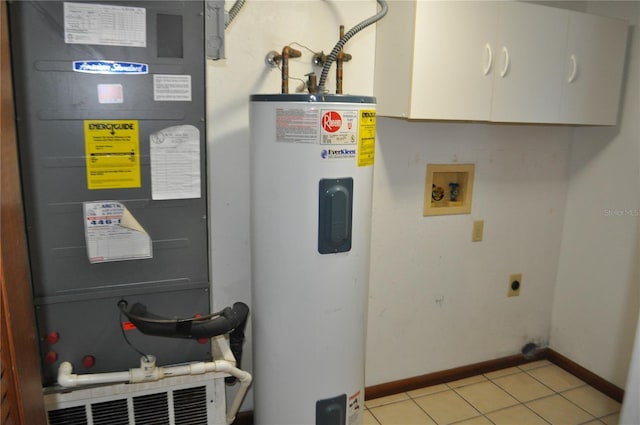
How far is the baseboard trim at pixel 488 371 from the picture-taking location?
2.44m

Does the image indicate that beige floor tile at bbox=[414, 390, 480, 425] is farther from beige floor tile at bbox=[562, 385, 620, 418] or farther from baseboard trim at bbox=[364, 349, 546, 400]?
beige floor tile at bbox=[562, 385, 620, 418]

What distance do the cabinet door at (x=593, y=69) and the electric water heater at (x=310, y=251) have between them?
1178 mm

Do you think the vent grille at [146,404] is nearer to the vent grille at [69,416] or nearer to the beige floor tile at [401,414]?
the vent grille at [69,416]

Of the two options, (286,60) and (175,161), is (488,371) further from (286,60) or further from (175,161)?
(175,161)

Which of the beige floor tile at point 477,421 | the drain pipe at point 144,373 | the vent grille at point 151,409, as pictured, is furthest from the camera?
the beige floor tile at point 477,421

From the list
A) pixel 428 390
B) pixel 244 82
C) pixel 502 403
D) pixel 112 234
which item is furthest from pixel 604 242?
pixel 112 234

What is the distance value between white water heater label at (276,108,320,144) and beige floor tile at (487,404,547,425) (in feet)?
5.68

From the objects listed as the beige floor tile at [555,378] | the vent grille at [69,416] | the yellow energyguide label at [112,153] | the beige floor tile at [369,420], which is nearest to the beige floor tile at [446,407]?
the beige floor tile at [369,420]

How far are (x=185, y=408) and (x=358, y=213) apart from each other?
2.71 feet

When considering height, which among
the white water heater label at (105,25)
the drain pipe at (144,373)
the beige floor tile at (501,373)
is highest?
the white water heater label at (105,25)

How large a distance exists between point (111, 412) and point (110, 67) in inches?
37.5

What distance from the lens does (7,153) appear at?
1.00m

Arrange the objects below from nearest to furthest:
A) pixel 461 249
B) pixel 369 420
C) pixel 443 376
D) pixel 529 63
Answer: pixel 529 63, pixel 369 420, pixel 461 249, pixel 443 376

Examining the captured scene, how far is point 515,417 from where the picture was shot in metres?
2.30
